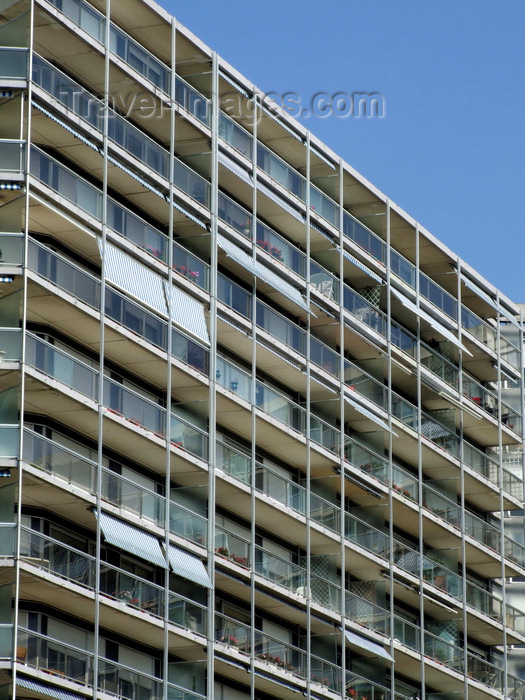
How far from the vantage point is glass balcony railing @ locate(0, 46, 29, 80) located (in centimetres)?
4631

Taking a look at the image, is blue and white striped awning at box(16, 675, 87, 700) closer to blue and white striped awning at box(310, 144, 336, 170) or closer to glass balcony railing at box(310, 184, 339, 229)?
glass balcony railing at box(310, 184, 339, 229)

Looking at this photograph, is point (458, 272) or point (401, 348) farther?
point (458, 272)

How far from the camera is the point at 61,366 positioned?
4531 centimetres

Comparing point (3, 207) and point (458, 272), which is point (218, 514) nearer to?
point (3, 207)

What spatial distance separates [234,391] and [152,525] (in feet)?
20.8

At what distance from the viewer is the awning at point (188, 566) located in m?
48.5

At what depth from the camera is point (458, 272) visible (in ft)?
225

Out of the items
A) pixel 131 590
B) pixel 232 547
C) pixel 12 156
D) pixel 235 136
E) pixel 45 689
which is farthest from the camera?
pixel 235 136

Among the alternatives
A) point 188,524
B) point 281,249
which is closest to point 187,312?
point 188,524

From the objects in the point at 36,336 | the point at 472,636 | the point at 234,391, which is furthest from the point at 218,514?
the point at 472,636

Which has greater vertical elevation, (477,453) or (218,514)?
(477,453)

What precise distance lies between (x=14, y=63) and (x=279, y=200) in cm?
1307

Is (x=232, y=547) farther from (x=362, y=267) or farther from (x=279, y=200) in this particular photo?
(x=362, y=267)

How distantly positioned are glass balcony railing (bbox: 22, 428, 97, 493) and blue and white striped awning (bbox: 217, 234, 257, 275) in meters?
9.77
